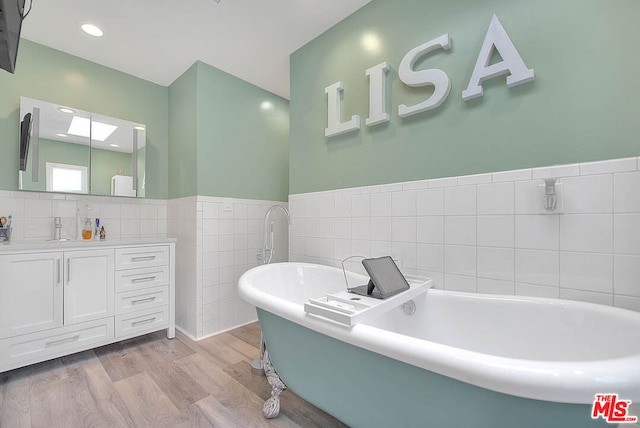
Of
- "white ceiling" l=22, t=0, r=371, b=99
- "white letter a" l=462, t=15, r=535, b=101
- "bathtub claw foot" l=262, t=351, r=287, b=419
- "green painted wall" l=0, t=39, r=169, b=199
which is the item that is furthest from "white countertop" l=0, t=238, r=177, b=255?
"white letter a" l=462, t=15, r=535, b=101

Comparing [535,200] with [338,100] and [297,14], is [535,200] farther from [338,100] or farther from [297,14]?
[297,14]

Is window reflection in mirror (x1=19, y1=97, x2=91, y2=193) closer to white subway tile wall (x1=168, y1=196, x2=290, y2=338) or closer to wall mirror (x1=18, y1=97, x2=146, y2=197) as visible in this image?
wall mirror (x1=18, y1=97, x2=146, y2=197)

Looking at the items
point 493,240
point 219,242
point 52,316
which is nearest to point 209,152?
point 219,242

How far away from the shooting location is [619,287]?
1.11m

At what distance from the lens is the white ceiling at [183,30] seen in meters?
1.91

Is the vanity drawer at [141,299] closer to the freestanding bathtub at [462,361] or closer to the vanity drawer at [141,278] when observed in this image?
the vanity drawer at [141,278]

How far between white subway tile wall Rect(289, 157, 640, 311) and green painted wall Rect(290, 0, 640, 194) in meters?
0.09

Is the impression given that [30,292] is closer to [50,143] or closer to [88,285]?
[88,285]

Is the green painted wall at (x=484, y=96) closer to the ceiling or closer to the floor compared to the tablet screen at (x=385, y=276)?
closer to the ceiling

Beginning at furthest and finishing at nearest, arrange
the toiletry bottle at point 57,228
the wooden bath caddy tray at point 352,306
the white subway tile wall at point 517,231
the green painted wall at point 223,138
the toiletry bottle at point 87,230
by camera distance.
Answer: the green painted wall at point 223,138 → the toiletry bottle at point 87,230 → the toiletry bottle at point 57,228 → the white subway tile wall at point 517,231 → the wooden bath caddy tray at point 352,306

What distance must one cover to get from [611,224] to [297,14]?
223 centimetres

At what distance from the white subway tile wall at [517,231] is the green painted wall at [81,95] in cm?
225

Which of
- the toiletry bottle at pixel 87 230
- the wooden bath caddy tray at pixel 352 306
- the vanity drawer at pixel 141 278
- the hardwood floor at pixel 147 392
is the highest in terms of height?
the toiletry bottle at pixel 87 230

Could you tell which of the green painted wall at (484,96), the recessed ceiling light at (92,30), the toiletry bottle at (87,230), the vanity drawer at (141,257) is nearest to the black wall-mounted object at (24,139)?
the toiletry bottle at (87,230)
